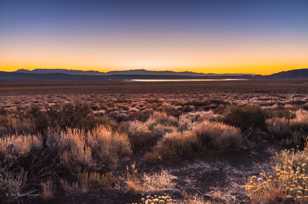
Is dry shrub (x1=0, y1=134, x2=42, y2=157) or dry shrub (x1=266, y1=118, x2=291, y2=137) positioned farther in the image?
dry shrub (x1=266, y1=118, x2=291, y2=137)

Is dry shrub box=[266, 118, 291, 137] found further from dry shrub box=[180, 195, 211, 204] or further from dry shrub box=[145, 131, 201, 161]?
dry shrub box=[180, 195, 211, 204]

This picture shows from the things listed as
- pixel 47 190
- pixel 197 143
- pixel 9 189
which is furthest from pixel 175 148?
pixel 9 189

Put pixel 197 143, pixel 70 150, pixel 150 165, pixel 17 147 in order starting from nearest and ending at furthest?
1. pixel 17 147
2. pixel 70 150
3. pixel 150 165
4. pixel 197 143

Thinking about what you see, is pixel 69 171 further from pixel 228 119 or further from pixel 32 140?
pixel 228 119

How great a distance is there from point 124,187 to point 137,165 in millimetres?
1524

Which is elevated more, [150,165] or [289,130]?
[289,130]

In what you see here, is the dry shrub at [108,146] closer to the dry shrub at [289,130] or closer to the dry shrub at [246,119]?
the dry shrub at [246,119]

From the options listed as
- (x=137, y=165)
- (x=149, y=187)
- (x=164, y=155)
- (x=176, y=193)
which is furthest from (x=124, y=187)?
(x=164, y=155)

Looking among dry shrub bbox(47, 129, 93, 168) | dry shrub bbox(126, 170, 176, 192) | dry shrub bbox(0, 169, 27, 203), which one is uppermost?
dry shrub bbox(47, 129, 93, 168)

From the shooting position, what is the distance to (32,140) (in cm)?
650

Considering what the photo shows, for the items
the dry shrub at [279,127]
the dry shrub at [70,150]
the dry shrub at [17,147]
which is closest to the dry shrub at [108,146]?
the dry shrub at [70,150]

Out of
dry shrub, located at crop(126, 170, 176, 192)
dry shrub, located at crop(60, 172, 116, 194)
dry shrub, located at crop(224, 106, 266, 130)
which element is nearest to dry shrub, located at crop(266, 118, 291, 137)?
dry shrub, located at crop(224, 106, 266, 130)

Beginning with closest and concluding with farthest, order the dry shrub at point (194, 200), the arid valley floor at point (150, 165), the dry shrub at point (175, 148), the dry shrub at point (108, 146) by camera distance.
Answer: the dry shrub at point (194, 200) < the arid valley floor at point (150, 165) < the dry shrub at point (108, 146) < the dry shrub at point (175, 148)

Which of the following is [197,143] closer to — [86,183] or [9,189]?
[86,183]
